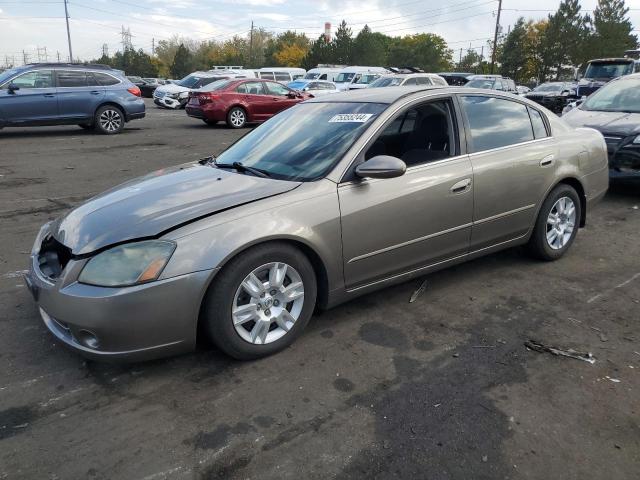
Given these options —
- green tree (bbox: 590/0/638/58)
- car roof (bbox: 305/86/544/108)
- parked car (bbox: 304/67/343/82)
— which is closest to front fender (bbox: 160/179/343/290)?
car roof (bbox: 305/86/544/108)

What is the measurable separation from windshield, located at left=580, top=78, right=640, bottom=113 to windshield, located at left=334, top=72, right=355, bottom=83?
1917 cm

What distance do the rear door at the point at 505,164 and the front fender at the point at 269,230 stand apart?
1309 millimetres

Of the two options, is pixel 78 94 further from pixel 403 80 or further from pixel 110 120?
pixel 403 80

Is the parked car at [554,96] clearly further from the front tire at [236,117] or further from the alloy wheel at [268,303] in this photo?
the alloy wheel at [268,303]

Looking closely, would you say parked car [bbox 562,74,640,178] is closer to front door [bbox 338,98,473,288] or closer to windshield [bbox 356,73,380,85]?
front door [bbox 338,98,473,288]

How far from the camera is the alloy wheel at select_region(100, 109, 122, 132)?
44.9 ft

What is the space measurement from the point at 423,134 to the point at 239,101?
1277 centimetres

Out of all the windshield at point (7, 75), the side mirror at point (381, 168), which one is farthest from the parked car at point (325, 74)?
the side mirror at point (381, 168)

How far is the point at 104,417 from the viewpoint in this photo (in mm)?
2576

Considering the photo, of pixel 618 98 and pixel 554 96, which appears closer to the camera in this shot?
pixel 618 98

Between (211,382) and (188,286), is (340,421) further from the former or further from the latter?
(188,286)

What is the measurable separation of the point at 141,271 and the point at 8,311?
165 centimetres

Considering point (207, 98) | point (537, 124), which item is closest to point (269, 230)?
point (537, 124)

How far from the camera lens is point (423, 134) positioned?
13.3 feet
